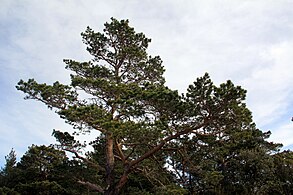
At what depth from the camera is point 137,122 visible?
338 inches

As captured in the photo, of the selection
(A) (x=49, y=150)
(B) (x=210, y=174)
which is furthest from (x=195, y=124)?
(A) (x=49, y=150)

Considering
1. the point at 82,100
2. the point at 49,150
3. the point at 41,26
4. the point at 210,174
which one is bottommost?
the point at 210,174

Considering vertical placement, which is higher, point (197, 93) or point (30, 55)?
point (30, 55)

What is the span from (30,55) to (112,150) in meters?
6.03

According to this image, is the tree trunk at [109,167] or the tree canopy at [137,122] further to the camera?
the tree trunk at [109,167]

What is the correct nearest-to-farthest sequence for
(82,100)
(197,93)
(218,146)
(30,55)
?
(197,93) → (218,146) → (82,100) → (30,55)

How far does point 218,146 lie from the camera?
9.95 m

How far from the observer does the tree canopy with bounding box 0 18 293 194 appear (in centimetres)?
810

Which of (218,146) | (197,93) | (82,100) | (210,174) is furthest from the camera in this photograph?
(82,100)

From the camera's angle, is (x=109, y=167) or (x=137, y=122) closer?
(x=137, y=122)

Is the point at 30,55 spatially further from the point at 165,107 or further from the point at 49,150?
the point at 165,107

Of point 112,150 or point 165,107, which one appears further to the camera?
point 112,150

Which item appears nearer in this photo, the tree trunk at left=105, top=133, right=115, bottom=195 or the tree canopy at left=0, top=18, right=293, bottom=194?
the tree canopy at left=0, top=18, right=293, bottom=194

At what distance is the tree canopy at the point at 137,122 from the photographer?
A: 810 cm
